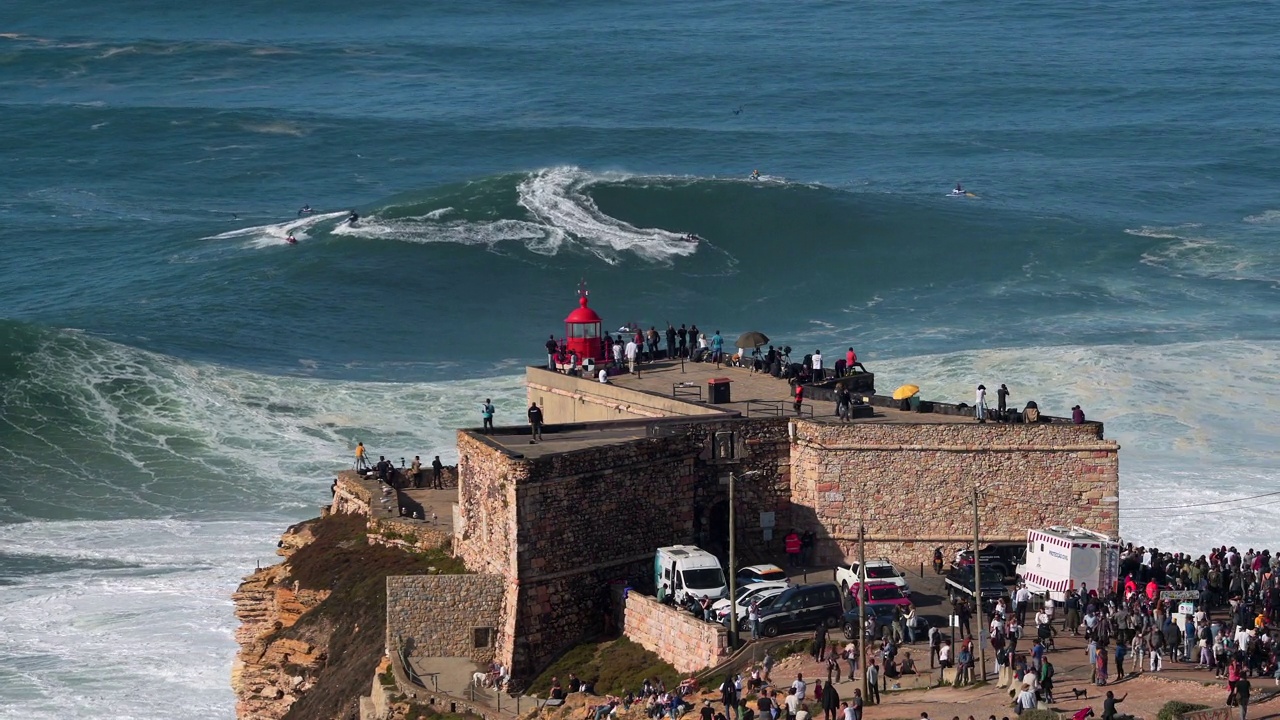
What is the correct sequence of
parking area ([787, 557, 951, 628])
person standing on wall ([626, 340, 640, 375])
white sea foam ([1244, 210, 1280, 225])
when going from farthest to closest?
white sea foam ([1244, 210, 1280, 225]) → person standing on wall ([626, 340, 640, 375]) → parking area ([787, 557, 951, 628])

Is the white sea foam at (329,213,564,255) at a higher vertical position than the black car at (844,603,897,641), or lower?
higher

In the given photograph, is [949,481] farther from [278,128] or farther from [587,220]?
[278,128]

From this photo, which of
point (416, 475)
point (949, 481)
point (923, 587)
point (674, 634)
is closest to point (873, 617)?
point (923, 587)

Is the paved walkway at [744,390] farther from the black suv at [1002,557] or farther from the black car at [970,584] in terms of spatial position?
the black car at [970,584]

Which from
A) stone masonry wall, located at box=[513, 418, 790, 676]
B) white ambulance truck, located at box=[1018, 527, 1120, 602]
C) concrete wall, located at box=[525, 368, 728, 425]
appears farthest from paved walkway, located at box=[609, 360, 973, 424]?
white ambulance truck, located at box=[1018, 527, 1120, 602]

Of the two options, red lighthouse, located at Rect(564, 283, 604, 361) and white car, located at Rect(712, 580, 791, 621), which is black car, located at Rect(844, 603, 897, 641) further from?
red lighthouse, located at Rect(564, 283, 604, 361)
